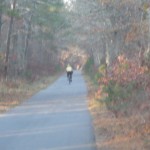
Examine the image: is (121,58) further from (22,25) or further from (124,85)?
(22,25)

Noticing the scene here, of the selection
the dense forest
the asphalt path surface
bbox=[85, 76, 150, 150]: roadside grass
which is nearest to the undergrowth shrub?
the dense forest

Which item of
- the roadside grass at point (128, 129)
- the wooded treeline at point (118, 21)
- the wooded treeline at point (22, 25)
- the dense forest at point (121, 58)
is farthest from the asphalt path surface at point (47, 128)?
the wooded treeline at point (22, 25)

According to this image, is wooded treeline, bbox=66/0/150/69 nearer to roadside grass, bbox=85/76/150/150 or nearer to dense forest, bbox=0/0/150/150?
dense forest, bbox=0/0/150/150

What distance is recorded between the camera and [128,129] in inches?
535

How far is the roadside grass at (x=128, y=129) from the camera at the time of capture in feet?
39.3

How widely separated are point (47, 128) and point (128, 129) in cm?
302

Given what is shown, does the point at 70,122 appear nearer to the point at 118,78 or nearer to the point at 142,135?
the point at 118,78

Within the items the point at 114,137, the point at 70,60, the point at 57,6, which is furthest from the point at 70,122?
the point at 70,60

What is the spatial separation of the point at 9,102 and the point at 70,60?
408 ft

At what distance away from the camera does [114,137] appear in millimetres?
13180

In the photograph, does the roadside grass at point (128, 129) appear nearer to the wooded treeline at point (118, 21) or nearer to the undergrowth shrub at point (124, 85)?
the undergrowth shrub at point (124, 85)

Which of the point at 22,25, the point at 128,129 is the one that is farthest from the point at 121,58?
the point at 22,25

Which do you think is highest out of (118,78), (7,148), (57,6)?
(57,6)

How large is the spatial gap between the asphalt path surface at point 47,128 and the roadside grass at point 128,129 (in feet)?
1.02
